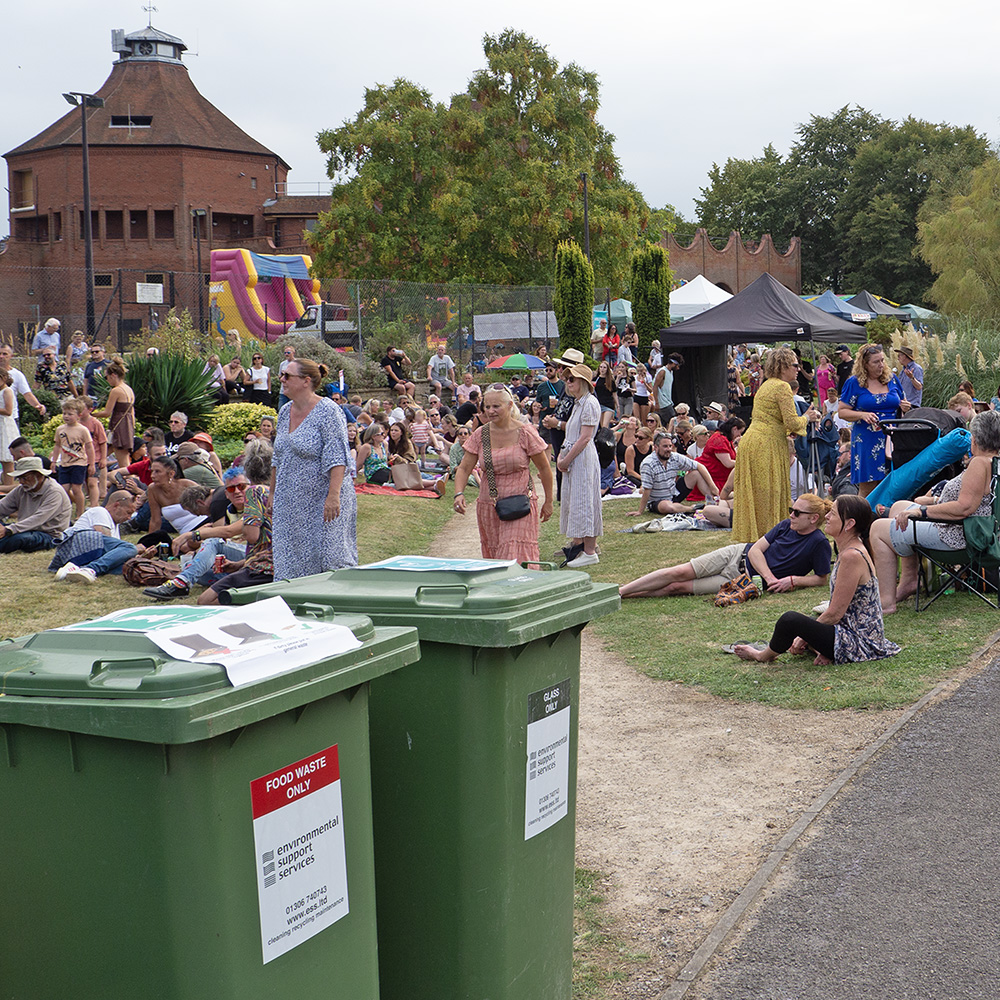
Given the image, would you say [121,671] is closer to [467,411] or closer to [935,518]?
[935,518]

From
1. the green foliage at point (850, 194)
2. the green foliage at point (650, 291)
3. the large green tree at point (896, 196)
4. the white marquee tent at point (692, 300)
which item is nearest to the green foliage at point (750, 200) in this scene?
the green foliage at point (850, 194)

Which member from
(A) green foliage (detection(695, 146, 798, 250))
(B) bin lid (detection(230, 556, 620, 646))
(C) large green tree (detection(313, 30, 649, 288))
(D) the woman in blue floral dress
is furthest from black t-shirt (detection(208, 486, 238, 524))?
(A) green foliage (detection(695, 146, 798, 250))

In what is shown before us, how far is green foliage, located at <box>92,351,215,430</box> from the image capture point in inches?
737

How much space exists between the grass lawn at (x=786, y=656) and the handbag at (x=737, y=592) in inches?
2.8

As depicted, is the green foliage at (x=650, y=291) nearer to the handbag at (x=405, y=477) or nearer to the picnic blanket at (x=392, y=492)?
the handbag at (x=405, y=477)

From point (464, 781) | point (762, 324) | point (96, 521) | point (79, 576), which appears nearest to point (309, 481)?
point (464, 781)

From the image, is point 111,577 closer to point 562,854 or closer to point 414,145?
point 562,854

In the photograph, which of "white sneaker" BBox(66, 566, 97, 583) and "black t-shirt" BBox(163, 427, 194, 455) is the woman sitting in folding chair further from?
"black t-shirt" BBox(163, 427, 194, 455)

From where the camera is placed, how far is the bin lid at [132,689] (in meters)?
2.12

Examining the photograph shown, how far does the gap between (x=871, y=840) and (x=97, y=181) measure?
196ft

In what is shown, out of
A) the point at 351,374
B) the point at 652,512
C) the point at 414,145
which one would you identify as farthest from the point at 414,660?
the point at 414,145

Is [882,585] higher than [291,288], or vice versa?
[291,288]

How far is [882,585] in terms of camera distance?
27.1 feet

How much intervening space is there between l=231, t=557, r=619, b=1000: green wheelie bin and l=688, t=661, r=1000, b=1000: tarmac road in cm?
87
